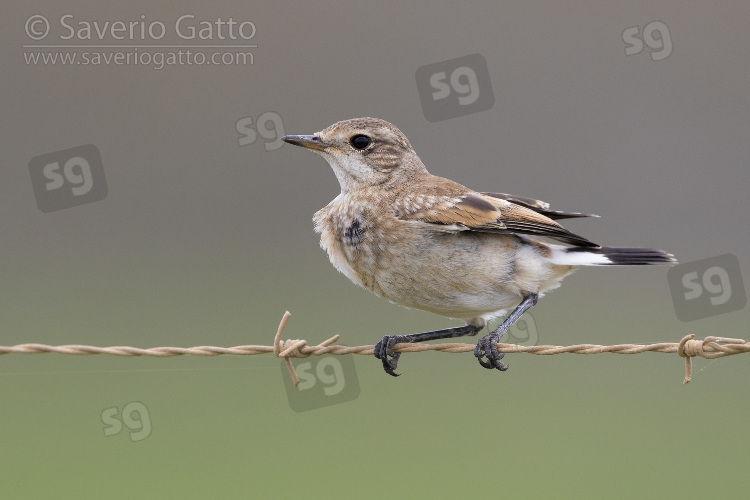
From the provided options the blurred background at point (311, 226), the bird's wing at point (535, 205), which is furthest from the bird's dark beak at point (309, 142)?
the blurred background at point (311, 226)

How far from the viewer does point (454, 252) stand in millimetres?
5246

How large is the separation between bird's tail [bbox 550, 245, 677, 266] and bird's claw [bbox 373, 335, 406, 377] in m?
1.02

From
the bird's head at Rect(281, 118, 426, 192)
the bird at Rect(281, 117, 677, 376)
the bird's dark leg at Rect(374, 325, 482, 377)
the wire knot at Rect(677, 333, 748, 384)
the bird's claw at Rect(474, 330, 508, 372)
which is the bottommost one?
the wire knot at Rect(677, 333, 748, 384)

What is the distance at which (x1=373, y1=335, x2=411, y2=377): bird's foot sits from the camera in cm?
527

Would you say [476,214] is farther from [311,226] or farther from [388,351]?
[311,226]

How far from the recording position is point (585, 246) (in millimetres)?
5594

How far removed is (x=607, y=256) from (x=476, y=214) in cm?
82

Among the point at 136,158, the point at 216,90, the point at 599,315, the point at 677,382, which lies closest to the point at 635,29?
the point at 599,315

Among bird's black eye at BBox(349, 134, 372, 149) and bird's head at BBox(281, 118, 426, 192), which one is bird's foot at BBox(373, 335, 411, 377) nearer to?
bird's head at BBox(281, 118, 426, 192)

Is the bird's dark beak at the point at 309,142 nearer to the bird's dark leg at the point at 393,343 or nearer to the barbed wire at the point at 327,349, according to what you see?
the bird's dark leg at the point at 393,343

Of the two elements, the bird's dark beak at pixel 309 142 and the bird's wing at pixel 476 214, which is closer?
the bird's wing at pixel 476 214

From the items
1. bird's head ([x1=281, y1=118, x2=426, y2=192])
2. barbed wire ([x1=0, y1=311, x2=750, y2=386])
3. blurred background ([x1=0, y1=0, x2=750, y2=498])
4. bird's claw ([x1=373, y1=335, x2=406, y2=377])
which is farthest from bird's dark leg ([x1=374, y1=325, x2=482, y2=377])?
blurred background ([x1=0, y1=0, x2=750, y2=498])

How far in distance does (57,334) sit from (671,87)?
9.47 m

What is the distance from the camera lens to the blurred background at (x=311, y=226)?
1025 centimetres
